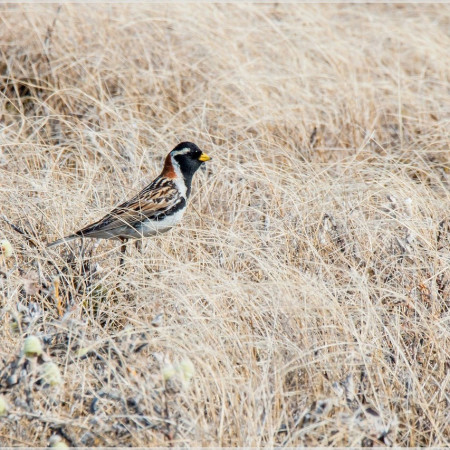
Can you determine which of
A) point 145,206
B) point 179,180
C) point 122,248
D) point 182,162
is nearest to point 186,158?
point 182,162

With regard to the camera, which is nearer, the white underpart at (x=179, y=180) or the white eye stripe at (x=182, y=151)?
the white underpart at (x=179, y=180)

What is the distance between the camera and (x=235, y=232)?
5234mm

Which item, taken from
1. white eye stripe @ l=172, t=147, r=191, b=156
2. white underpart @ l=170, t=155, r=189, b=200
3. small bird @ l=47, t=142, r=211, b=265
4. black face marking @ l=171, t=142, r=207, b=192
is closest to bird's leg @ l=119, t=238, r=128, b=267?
small bird @ l=47, t=142, r=211, b=265

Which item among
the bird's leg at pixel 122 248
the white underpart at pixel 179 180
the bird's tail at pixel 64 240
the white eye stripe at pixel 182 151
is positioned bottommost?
the bird's leg at pixel 122 248

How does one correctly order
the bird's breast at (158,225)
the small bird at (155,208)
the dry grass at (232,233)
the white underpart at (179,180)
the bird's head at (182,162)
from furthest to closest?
1. the bird's head at (182,162)
2. the white underpart at (179,180)
3. the bird's breast at (158,225)
4. the small bird at (155,208)
5. the dry grass at (232,233)

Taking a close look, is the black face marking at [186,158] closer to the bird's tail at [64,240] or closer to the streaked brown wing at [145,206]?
the streaked brown wing at [145,206]

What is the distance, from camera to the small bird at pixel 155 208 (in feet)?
16.1

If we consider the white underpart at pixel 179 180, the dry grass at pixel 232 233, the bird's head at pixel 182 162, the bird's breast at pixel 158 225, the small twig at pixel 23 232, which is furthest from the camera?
the bird's head at pixel 182 162

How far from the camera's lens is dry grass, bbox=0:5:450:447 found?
3.57 metres

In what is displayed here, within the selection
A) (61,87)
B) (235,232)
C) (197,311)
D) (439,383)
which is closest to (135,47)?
(61,87)

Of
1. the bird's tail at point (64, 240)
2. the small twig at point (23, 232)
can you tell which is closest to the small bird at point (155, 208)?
the bird's tail at point (64, 240)

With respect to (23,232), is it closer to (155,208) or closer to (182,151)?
(155,208)

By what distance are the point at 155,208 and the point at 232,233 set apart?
0.59 metres

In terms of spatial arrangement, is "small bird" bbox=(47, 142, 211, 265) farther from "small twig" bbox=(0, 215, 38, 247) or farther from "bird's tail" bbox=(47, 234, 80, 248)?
"small twig" bbox=(0, 215, 38, 247)
